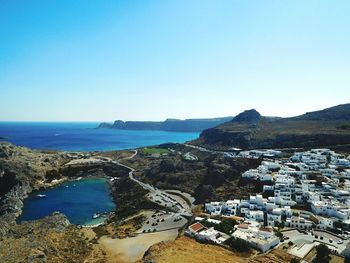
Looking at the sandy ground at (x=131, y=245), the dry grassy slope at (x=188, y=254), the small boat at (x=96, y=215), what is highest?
the dry grassy slope at (x=188, y=254)

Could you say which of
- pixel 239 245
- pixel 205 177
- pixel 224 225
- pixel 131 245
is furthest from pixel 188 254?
pixel 205 177

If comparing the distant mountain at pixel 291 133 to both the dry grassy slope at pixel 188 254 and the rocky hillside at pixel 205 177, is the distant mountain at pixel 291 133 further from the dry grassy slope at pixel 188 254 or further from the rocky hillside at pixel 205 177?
the dry grassy slope at pixel 188 254

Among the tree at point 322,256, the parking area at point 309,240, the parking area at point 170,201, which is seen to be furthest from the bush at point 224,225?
the tree at point 322,256

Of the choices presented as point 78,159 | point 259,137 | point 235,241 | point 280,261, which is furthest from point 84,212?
point 259,137

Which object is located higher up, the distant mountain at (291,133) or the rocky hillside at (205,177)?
the distant mountain at (291,133)

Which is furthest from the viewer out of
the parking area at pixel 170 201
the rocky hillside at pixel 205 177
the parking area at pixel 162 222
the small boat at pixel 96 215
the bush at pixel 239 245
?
the rocky hillside at pixel 205 177

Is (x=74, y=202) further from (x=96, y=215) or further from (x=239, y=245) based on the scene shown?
(x=239, y=245)
